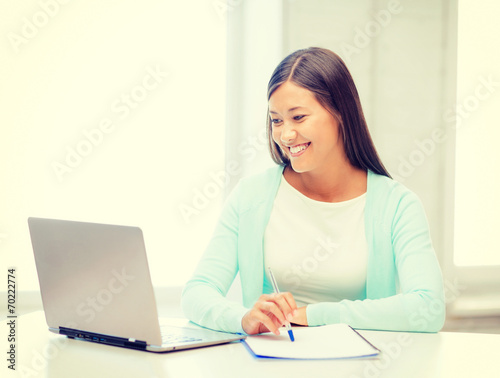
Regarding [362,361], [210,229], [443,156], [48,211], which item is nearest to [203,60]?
[210,229]

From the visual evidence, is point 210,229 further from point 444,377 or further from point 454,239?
point 444,377

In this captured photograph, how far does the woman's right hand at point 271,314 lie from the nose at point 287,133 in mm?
552

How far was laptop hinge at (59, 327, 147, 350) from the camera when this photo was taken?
1114 millimetres

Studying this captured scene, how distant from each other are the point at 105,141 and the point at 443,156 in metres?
1.64

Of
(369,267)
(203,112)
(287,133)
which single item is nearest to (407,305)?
(369,267)

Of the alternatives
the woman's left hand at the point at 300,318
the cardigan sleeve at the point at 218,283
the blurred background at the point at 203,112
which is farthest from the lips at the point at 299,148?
the blurred background at the point at 203,112

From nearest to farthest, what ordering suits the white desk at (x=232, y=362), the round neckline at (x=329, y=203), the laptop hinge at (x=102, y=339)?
the white desk at (x=232, y=362), the laptop hinge at (x=102, y=339), the round neckline at (x=329, y=203)

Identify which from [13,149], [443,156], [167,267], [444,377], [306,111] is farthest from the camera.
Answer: [443,156]

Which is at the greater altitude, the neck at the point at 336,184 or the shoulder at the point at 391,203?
the neck at the point at 336,184

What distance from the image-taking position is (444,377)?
100cm

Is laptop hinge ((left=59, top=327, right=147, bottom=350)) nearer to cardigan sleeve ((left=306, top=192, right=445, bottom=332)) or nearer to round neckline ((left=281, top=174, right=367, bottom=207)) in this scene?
cardigan sleeve ((left=306, top=192, right=445, bottom=332))

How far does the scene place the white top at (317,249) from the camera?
166cm

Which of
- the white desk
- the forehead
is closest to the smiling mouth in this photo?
the forehead

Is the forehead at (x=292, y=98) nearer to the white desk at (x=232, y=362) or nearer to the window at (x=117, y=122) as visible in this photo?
the white desk at (x=232, y=362)
